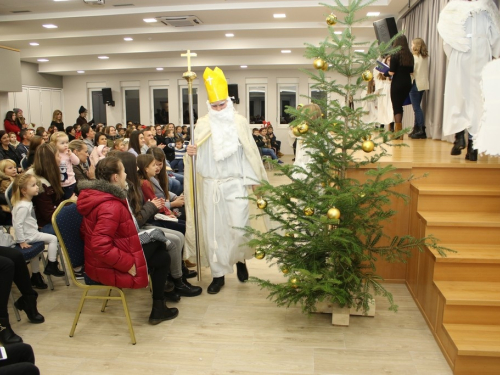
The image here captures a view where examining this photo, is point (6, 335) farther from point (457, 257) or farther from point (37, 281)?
point (457, 257)

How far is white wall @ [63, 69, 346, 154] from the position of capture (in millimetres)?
16953

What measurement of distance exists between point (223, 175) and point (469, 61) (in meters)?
2.49

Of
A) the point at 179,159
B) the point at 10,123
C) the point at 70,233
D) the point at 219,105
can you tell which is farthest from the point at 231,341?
the point at 10,123

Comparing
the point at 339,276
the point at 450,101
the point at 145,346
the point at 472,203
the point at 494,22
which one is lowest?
the point at 145,346

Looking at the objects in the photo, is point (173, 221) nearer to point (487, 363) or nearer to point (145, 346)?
point (145, 346)

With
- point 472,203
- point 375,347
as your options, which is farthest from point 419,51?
point 375,347

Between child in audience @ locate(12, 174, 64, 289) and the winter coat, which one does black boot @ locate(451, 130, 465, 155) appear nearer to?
the winter coat

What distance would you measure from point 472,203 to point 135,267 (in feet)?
8.60

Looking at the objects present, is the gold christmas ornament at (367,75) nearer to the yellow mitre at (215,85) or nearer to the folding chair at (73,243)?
the yellow mitre at (215,85)

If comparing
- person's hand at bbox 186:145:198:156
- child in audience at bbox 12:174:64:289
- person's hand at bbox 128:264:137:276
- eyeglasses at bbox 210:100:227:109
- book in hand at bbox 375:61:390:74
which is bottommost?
person's hand at bbox 128:264:137:276

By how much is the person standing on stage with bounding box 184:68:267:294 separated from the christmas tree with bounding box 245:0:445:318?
55cm

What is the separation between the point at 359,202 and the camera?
119 inches

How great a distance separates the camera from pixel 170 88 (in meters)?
17.4

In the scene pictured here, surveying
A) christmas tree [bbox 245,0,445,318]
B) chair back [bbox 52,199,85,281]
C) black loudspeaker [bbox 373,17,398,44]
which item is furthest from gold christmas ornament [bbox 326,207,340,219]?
black loudspeaker [bbox 373,17,398,44]
